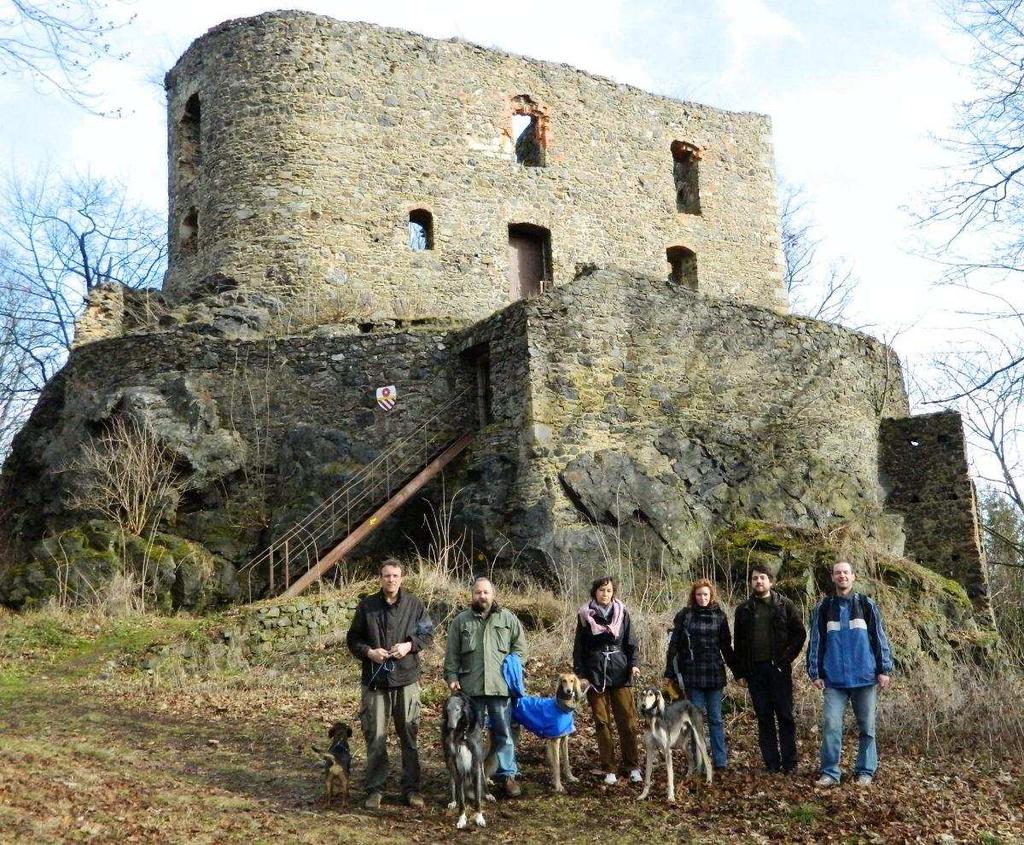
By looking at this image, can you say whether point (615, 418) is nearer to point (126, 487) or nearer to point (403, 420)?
point (403, 420)

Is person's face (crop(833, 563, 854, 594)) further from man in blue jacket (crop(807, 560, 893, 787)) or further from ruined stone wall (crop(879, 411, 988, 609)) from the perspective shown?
ruined stone wall (crop(879, 411, 988, 609))

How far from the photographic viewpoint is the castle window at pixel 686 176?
24094 mm

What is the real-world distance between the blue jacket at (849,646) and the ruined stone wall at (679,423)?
598 centimetres

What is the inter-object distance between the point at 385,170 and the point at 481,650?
14822 mm

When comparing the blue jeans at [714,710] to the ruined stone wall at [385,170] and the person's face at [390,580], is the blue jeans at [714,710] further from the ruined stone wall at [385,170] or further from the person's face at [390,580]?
the ruined stone wall at [385,170]

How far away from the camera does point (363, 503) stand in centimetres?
1567

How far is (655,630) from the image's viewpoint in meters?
12.1

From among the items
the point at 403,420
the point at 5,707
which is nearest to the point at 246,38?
the point at 403,420

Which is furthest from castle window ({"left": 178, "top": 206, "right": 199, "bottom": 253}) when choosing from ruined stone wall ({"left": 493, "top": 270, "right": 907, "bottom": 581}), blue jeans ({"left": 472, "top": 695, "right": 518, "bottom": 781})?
blue jeans ({"left": 472, "top": 695, "right": 518, "bottom": 781})

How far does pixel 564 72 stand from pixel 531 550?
12832 mm

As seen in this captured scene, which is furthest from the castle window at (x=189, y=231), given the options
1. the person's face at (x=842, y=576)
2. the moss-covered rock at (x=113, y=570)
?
the person's face at (x=842, y=576)

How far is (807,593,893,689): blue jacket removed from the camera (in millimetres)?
7887

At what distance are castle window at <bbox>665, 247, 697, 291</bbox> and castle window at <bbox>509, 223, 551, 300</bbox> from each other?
Result: 3.04 meters

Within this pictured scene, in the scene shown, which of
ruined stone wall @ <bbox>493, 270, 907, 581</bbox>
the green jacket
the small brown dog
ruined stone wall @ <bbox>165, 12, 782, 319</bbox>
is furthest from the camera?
ruined stone wall @ <bbox>165, 12, 782, 319</bbox>
